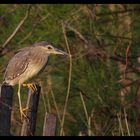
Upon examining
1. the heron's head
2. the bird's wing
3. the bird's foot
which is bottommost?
the bird's foot

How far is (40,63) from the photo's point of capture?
6527mm

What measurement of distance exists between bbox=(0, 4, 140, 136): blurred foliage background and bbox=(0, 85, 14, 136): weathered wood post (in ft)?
10.3

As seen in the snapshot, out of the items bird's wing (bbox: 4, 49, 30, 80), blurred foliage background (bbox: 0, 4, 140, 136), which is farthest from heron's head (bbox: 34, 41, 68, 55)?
blurred foliage background (bbox: 0, 4, 140, 136)

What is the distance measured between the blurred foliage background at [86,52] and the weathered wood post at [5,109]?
3.13 meters

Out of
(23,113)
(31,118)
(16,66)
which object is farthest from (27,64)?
(31,118)

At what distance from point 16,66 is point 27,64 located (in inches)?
10.4

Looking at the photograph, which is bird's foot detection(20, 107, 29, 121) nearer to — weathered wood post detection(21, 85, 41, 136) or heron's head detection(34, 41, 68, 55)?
weathered wood post detection(21, 85, 41, 136)

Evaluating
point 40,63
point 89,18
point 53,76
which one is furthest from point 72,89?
point 40,63

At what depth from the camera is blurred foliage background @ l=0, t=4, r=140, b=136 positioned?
7.73 metres

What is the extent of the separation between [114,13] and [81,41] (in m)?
0.43

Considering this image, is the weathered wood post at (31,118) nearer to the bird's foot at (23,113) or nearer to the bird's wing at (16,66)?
the bird's foot at (23,113)

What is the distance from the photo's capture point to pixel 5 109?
4.48 m
